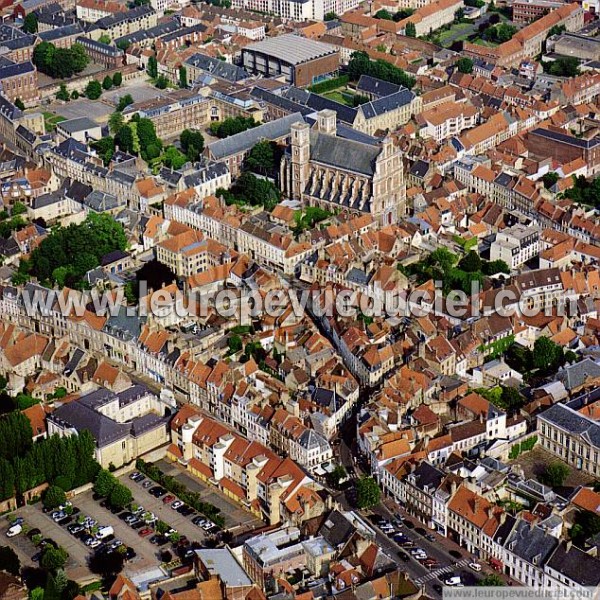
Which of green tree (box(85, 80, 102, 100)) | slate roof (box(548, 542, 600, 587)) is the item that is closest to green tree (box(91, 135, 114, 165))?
green tree (box(85, 80, 102, 100))

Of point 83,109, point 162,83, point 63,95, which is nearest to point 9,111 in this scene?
point 83,109

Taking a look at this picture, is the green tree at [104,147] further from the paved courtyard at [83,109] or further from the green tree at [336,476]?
the green tree at [336,476]

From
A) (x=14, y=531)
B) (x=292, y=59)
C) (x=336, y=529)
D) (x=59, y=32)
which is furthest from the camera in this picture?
(x=59, y=32)

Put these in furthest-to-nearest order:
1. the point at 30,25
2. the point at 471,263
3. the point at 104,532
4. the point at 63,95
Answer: the point at 30,25 < the point at 63,95 < the point at 471,263 < the point at 104,532

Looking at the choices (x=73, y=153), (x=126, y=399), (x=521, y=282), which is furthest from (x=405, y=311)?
(x=73, y=153)

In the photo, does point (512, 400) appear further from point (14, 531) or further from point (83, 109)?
point (83, 109)

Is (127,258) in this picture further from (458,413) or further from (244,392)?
(458,413)
